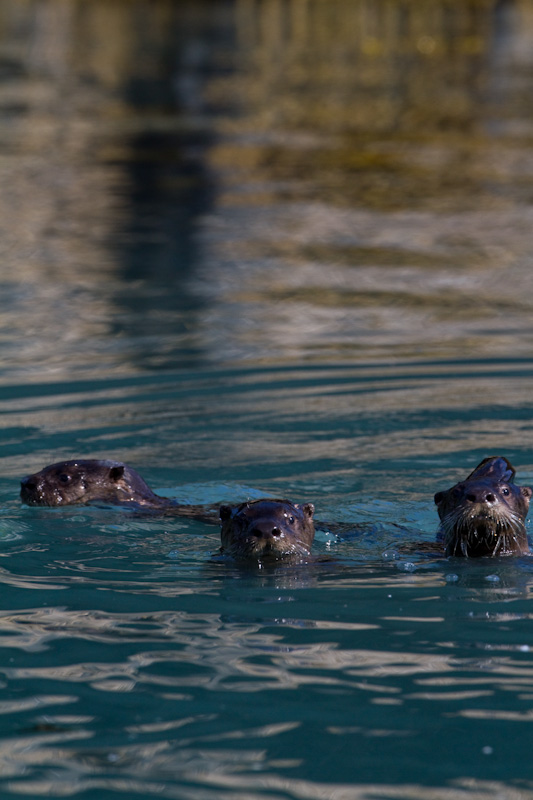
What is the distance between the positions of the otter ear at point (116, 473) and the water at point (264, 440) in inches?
8.6

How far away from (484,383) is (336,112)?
1940cm

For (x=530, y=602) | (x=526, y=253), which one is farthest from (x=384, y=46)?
(x=530, y=602)

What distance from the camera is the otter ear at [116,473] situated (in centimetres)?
724

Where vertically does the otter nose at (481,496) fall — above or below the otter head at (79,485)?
above

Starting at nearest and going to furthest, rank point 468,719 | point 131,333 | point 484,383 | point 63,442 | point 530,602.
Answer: point 468,719 → point 530,602 → point 63,442 → point 484,383 → point 131,333

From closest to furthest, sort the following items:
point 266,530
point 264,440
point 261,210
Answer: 1. point 266,530
2. point 264,440
3. point 261,210

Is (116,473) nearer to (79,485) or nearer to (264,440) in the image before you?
(79,485)

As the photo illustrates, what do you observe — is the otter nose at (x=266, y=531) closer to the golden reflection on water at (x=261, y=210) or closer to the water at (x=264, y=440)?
the water at (x=264, y=440)

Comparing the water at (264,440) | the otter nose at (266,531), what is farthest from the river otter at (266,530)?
the water at (264,440)

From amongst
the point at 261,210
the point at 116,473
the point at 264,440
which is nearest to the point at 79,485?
the point at 116,473

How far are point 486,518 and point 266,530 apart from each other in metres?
1.07

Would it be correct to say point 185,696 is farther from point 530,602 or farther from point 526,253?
point 526,253

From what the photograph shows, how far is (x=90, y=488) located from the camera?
24.0 ft

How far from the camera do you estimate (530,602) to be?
5449mm
